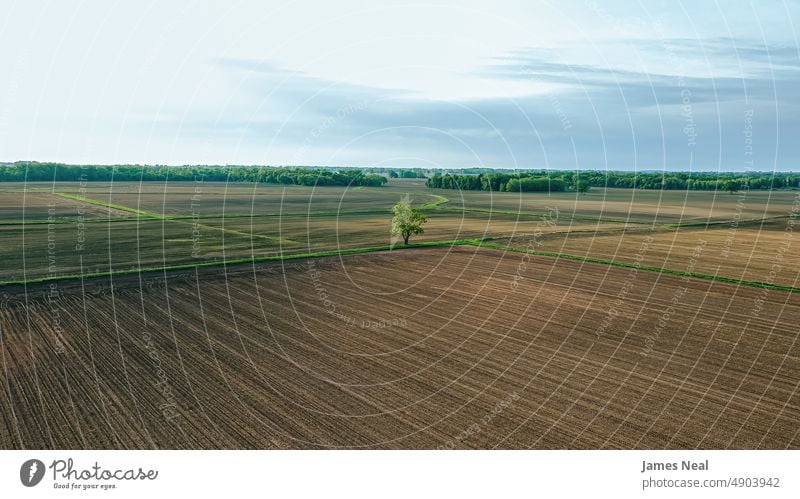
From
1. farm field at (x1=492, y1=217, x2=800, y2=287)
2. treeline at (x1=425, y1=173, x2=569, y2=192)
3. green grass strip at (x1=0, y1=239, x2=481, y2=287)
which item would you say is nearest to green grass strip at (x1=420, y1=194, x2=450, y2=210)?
treeline at (x1=425, y1=173, x2=569, y2=192)

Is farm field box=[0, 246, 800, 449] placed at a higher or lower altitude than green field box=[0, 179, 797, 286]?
lower

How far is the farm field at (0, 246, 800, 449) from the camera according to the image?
810 inches

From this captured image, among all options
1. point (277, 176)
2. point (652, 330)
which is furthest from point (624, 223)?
point (277, 176)

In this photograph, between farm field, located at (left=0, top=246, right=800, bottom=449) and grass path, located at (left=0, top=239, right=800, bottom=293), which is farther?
grass path, located at (left=0, top=239, right=800, bottom=293)

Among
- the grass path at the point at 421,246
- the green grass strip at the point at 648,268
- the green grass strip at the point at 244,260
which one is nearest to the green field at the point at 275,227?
the green grass strip at the point at 244,260

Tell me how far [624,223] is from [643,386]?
252ft

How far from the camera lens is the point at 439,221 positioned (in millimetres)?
95750

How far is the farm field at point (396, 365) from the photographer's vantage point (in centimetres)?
2058

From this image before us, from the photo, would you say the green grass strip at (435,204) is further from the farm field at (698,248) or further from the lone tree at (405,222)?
the lone tree at (405,222)

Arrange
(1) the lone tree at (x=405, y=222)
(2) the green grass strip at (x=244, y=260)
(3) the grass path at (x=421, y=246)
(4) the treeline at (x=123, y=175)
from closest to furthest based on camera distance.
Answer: (3) the grass path at (x=421, y=246) < (2) the green grass strip at (x=244, y=260) < (1) the lone tree at (x=405, y=222) < (4) the treeline at (x=123, y=175)

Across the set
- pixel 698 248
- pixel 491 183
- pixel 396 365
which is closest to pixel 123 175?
pixel 491 183

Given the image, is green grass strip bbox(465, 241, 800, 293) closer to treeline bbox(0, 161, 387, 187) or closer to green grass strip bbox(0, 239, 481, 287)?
green grass strip bbox(0, 239, 481, 287)

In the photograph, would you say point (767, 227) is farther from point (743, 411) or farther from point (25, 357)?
point (25, 357)

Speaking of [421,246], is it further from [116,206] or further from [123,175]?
[123,175]
